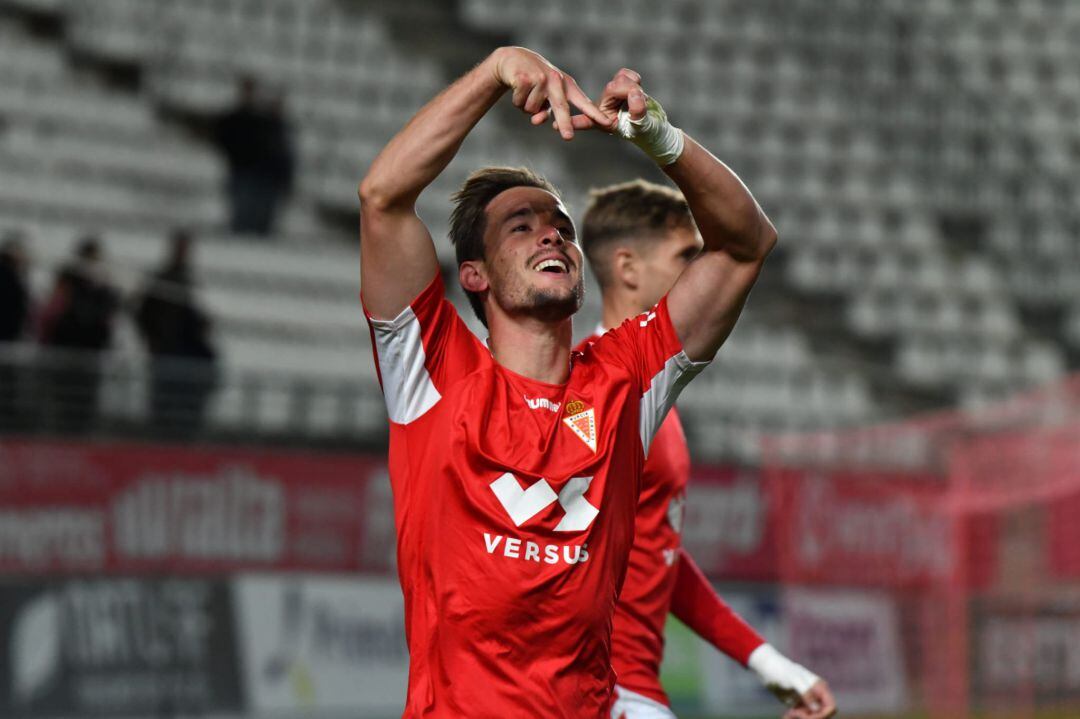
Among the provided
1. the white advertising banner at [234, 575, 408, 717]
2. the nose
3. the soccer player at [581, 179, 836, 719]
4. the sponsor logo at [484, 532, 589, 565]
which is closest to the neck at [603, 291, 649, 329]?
the soccer player at [581, 179, 836, 719]

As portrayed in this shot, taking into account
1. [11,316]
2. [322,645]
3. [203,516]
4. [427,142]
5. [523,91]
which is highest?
[523,91]

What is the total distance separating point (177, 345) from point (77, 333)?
2.49 ft

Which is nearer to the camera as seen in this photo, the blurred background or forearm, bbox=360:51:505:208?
forearm, bbox=360:51:505:208

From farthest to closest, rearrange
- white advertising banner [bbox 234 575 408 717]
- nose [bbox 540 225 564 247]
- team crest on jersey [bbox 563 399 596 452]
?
white advertising banner [bbox 234 575 408 717], nose [bbox 540 225 564 247], team crest on jersey [bbox 563 399 596 452]

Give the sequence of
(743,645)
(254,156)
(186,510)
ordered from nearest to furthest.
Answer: (743,645), (186,510), (254,156)

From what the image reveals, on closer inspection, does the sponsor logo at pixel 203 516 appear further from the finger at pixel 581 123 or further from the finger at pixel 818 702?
the finger at pixel 581 123

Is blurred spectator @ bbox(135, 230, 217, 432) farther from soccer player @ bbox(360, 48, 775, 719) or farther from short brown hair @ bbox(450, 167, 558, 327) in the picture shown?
soccer player @ bbox(360, 48, 775, 719)

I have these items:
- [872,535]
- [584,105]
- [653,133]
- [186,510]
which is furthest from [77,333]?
[584,105]

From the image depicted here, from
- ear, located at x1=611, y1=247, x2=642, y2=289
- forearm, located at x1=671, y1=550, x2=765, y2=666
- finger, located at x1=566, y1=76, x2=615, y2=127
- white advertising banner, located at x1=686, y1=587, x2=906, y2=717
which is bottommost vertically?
white advertising banner, located at x1=686, y1=587, x2=906, y2=717

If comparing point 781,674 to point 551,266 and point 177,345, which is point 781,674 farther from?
point 177,345

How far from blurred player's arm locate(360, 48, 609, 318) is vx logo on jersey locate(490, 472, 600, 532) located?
1.52 ft

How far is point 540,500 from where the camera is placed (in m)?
3.75

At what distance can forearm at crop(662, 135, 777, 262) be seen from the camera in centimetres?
400

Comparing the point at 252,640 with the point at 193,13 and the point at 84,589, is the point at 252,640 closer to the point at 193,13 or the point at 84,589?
the point at 84,589
